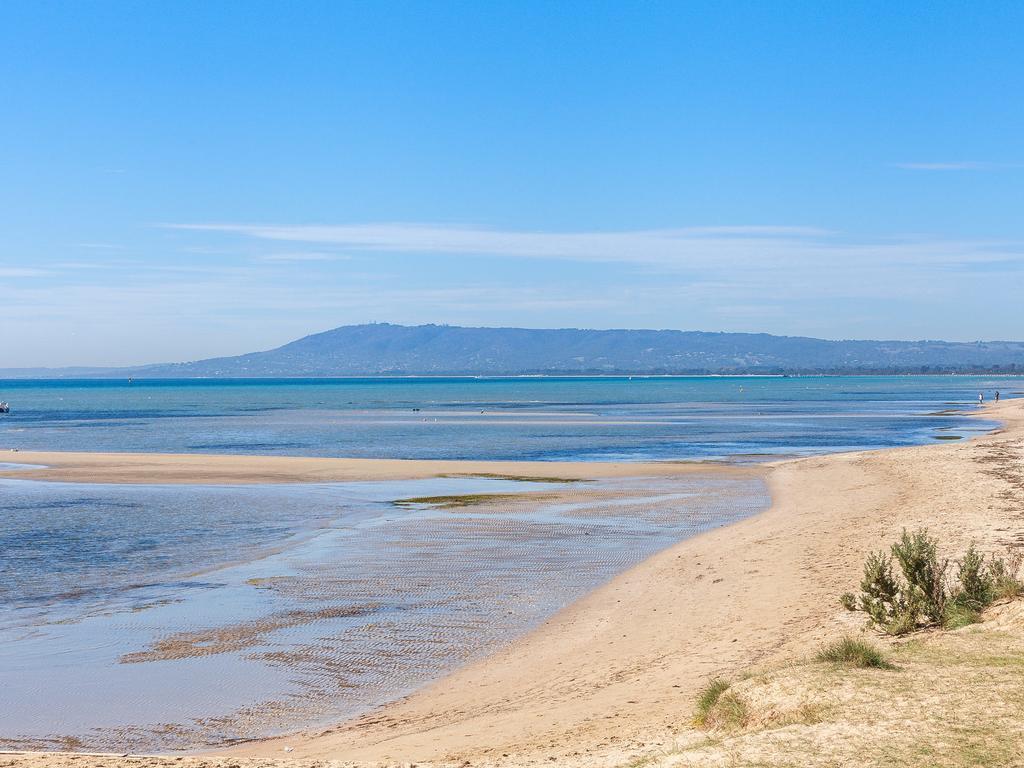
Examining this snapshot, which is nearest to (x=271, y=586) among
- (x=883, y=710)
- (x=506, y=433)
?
(x=883, y=710)

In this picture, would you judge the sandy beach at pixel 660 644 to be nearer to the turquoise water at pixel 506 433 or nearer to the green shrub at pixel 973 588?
the green shrub at pixel 973 588

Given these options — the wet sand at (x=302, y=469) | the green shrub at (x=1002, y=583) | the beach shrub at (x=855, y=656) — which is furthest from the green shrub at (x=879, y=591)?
the wet sand at (x=302, y=469)

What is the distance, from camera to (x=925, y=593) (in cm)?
1206

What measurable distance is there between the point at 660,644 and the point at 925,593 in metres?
3.26

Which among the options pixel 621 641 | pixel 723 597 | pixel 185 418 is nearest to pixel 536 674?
pixel 621 641

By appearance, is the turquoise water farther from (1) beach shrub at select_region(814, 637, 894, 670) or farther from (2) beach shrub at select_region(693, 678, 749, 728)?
(2) beach shrub at select_region(693, 678, 749, 728)

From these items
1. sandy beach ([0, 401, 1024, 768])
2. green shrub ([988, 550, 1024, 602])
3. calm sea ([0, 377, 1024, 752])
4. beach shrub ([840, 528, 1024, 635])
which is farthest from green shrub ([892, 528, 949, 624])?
calm sea ([0, 377, 1024, 752])

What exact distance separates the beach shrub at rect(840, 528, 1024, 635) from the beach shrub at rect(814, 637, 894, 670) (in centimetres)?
172

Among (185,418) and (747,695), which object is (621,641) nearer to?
(747,695)

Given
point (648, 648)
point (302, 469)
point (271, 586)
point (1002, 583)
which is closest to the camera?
point (1002, 583)

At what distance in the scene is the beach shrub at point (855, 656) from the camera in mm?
9750

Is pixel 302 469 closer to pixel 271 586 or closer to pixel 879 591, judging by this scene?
pixel 271 586

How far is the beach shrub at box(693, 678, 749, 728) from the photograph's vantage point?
884 cm

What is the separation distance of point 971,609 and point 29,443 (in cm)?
5937
